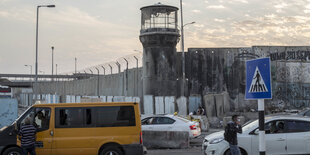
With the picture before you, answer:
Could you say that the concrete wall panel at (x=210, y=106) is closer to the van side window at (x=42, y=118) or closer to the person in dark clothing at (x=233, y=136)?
the person in dark clothing at (x=233, y=136)

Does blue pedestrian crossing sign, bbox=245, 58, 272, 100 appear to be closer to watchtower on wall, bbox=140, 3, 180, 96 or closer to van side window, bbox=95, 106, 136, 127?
van side window, bbox=95, 106, 136, 127

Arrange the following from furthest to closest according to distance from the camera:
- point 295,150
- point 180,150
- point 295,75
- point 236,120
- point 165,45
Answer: point 295,75 < point 165,45 < point 180,150 < point 295,150 < point 236,120

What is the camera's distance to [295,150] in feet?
39.8

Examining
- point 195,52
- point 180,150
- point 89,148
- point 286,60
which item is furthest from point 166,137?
point 286,60

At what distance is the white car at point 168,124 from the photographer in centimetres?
1809

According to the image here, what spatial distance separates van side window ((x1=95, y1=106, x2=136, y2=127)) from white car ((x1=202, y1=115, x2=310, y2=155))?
2.65 metres

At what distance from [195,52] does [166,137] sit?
18.5 meters

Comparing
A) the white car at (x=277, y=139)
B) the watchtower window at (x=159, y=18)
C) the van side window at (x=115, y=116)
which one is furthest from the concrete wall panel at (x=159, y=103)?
the van side window at (x=115, y=116)

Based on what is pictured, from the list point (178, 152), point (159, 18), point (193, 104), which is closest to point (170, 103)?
point (193, 104)

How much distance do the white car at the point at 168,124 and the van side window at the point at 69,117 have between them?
250 inches

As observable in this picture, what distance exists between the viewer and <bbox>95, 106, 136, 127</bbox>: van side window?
1227 centimetres

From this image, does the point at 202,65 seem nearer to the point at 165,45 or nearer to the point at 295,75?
the point at 165,45

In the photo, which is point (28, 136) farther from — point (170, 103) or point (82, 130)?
point (170, 103)

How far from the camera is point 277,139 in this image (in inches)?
476
